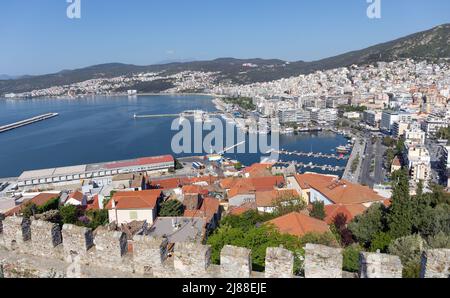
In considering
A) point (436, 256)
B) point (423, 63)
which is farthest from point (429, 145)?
point (423, 63)

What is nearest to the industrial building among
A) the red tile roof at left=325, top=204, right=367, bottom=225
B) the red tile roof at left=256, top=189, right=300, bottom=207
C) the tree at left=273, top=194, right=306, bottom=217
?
the red tile roof at left=256, top=189, right=300, bottom=207

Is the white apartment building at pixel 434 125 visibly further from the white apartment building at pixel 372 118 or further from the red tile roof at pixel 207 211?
the red tile roof at pixel 207 211

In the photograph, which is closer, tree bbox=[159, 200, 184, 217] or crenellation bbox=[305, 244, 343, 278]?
crenellation bbox=[305, 244, 343, 278]

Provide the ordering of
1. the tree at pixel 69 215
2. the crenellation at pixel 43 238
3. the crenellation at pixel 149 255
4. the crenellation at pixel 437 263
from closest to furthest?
the crenellation at pixel 437 263, the crenellation at pixel 149 255, the crenellation at pixel 43 238, the tree at pixel 69 215

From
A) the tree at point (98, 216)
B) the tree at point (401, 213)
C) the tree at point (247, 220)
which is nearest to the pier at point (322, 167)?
the tree at point (247, 220)

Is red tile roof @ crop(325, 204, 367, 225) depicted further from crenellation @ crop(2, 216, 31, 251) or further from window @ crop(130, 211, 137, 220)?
crenellation @ crop(2, 216, 31, 251)

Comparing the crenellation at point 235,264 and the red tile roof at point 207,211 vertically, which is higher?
the crenellation at point 235,264
